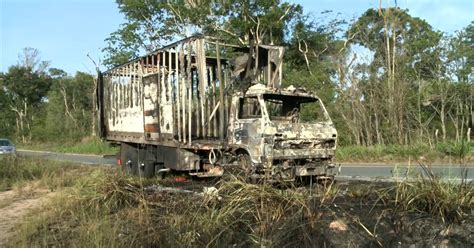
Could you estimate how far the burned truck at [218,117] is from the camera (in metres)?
9.25

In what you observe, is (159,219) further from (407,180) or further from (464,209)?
(464,209)

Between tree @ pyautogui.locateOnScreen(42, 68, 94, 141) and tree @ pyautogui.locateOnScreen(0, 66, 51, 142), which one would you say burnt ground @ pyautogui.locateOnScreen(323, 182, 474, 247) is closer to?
tree @ pyautogui.locateOnScreen(42, 68, 94, 141)

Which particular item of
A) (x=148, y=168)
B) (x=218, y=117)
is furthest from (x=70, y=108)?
(x=218, y=117)

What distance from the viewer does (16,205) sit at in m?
9.53

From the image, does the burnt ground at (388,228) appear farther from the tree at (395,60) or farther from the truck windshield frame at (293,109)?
the tree at (395,60)

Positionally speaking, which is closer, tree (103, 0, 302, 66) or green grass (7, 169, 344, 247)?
green grass (7, 169, 344, 247)

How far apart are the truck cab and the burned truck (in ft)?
0.06

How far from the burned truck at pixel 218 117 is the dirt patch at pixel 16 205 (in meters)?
2.97

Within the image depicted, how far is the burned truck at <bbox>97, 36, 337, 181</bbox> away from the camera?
925 centimetres

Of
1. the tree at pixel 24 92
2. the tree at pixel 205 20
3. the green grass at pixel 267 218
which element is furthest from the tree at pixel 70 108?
the green grass at pixel 267 218

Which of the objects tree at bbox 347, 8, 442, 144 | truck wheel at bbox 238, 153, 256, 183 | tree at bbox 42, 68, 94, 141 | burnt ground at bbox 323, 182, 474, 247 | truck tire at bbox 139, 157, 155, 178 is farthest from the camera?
tree at bbox 42, 68, 94, 141

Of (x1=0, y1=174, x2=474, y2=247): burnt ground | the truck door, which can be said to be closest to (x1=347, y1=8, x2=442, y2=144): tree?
the truck door

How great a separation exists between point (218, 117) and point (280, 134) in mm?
Result: 2796

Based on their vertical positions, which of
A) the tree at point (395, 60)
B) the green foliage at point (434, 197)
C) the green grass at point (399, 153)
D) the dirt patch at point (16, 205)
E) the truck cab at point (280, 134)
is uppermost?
the tree at point (395, 60)
